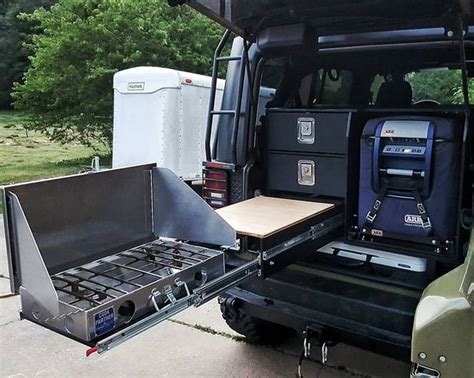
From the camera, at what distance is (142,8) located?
1102cm

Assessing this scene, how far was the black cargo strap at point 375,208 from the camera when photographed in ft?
8.95

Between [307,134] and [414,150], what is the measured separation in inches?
26.6

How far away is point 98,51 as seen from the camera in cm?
1059

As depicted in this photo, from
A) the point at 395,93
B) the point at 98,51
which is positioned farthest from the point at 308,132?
the point at 98,51

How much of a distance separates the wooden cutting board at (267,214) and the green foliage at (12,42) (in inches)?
1073

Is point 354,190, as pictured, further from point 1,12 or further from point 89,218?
point 1,12

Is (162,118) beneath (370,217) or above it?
above

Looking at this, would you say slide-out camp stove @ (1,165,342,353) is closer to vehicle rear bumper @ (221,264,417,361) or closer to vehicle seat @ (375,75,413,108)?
vehicle rear bumper @ (221,264,417,361)

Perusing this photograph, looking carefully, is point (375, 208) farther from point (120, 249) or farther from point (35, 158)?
point (35, 158)

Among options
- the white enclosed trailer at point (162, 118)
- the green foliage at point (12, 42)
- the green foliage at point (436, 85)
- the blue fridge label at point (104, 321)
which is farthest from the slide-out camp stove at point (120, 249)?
the green foliage at point (12, 42)

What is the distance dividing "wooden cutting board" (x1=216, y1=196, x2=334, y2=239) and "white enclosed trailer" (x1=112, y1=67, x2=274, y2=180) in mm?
4161

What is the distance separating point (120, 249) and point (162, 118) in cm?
478

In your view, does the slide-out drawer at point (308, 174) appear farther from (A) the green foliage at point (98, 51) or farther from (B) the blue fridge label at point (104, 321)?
(A) the green foliage at point (98, 51)

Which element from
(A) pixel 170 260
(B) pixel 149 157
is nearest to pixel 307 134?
(A) pixel 170 260
